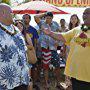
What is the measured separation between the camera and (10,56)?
18.1 ft

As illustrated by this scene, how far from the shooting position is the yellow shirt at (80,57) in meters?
5.64

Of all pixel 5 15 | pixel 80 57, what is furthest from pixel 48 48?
pixel 5 15

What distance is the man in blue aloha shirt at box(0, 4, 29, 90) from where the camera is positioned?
5.47 m

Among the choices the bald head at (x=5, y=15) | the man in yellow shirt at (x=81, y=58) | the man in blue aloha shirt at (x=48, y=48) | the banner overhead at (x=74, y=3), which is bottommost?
the banner overhead at (x=74, y=3)

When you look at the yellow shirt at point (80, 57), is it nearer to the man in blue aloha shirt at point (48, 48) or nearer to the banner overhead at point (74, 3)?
the man in blue aloha shirt at point (48, 48)

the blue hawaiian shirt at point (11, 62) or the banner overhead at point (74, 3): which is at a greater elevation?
the blue hawaiian shirt at point (11, 62)

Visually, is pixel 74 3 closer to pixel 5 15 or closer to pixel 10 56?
pixel 5 15

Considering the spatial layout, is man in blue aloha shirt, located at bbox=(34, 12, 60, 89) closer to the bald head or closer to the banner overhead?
the bald head

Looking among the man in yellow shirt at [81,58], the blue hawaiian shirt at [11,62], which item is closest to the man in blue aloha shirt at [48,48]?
the man in yellow shirt at [81,58]

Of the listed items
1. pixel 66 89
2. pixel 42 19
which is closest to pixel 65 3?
pixel 42 19

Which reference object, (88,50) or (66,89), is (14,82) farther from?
(66,89)

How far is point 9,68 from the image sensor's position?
550 centimetres

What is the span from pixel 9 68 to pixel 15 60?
0.14m

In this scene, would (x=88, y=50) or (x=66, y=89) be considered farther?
(x=66, y=89)
